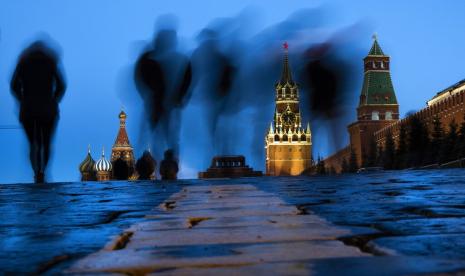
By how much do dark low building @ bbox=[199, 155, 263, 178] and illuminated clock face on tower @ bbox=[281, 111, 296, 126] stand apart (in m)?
34.6

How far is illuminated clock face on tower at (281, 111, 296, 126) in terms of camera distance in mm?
87250

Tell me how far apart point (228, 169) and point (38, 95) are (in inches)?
1542

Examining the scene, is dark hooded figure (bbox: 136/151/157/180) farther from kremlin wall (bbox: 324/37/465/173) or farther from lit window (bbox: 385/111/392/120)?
lit window (bbox: 385/111/392/120)

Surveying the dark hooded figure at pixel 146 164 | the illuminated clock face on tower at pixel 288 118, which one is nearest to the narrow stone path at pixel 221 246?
the dark hooded figure at pixel 146 164

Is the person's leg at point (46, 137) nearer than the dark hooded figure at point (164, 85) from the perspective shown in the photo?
Yes

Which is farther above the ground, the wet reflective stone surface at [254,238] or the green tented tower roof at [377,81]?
the green tented tower roof at [377,81]

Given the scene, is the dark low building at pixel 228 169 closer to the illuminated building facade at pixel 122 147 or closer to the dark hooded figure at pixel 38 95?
the dark hooded figure at pixel 38 95

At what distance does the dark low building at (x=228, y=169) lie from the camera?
43438mm

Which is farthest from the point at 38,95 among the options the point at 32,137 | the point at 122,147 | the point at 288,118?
the point at 122,147

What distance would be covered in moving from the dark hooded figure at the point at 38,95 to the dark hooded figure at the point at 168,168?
3.31 m

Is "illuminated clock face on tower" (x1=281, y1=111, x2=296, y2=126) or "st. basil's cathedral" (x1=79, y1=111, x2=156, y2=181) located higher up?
"illuminated clock face on tower" (x1=281, y1=111, x2=296, y2=126)

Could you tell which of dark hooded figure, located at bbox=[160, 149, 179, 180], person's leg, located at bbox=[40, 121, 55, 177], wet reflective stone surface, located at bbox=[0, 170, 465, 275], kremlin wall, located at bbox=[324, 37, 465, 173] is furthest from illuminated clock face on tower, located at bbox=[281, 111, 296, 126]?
wet reflective stone surface, located at bbox=[0, 170, 465, 275]

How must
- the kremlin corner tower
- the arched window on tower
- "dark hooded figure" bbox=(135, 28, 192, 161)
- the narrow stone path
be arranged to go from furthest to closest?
the kremlin corner tower, the arched window on tower, "dark hooded figure" bbox=(135, 28, 192, 161), the narrow stone path

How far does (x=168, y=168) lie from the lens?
11.1m
